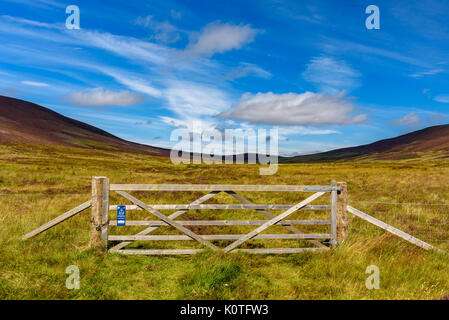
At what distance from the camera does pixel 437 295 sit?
471 cm

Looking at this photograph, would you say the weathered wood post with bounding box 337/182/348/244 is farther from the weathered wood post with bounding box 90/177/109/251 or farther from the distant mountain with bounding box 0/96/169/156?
the distant mountain with bounding box 0/96/169/156

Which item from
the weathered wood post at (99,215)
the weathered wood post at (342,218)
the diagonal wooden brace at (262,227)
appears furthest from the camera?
the weathered wood post at (342,218)

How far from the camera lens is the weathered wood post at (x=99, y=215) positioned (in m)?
6.44

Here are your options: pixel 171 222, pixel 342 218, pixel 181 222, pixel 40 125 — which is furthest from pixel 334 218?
pixel 40 125

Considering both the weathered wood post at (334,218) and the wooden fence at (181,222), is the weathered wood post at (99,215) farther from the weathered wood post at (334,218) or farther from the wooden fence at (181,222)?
the weathered wood post at (334,218)

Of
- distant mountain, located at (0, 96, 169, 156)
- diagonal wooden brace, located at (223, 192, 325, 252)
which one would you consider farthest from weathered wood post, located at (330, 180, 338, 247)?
distant mountain, located at (0, 96, 169, 156)

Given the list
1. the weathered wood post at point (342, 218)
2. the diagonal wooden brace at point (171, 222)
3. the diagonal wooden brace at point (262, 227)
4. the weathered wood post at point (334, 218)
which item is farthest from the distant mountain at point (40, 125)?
the weathered wood post at point (342, 218)

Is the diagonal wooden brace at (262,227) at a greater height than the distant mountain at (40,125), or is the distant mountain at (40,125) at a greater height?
the distant mountain at (40,125)

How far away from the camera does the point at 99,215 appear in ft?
21.3

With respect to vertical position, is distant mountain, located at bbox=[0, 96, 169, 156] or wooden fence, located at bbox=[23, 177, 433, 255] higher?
distant mountain, located at bbox=[0, 96, 169, 156]

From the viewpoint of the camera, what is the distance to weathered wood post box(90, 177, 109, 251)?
6.44 meters
